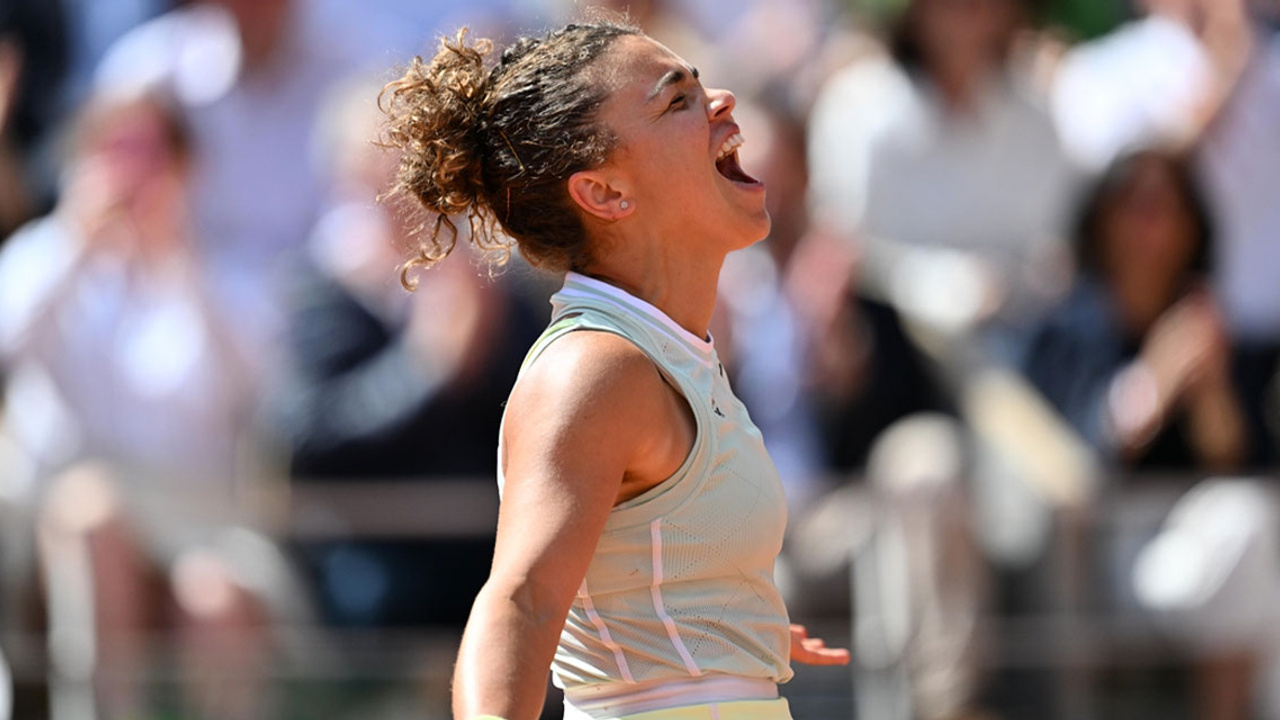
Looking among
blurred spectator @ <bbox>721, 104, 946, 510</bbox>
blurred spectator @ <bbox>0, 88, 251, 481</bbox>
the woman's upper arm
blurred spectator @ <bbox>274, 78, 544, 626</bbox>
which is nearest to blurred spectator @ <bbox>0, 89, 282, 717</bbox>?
blurred spectator @ <bbox>0, 88, 251, 481</bbox>

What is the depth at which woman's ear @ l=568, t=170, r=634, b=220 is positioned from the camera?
2.35 meters

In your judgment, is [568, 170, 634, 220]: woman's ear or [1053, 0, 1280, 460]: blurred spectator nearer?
[568, 170, 634, 220]: woman's ear

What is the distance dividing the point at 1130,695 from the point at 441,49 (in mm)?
3557

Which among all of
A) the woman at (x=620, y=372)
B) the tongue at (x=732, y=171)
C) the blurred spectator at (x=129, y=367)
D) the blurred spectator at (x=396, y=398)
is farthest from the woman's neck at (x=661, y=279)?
the blurred spectator at (x=129, y=367)

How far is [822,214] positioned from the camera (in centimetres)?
604

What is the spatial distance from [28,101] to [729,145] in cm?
462

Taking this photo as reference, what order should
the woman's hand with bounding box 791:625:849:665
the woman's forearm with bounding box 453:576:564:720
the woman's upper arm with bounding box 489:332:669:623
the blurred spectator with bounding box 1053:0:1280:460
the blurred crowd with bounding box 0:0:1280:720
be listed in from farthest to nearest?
the blurred spectator with bounding box 1053:0:1280:460, the blurred crowd with bounding box 0:0:1280:720, the woman's hand with bounding box 791:625:849:665, the woman's upper arm with bounding box 489:332:669:623, the woman's forearm with bounding box 453:576:564:720

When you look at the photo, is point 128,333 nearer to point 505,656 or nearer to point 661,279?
point 661,279

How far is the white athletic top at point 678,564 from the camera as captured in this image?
87.6 inches

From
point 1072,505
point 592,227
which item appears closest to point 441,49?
point 592,227

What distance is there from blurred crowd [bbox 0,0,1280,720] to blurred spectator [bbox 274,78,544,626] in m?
0.01

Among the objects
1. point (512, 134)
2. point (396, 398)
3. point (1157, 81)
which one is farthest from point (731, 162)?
point (1157, 81)

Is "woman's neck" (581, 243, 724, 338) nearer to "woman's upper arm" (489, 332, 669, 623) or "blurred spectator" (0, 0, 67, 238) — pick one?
"woman's upper arm" (489, 332, 669, 623)

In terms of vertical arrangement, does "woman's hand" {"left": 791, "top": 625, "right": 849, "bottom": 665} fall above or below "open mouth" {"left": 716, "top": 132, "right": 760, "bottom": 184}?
below
